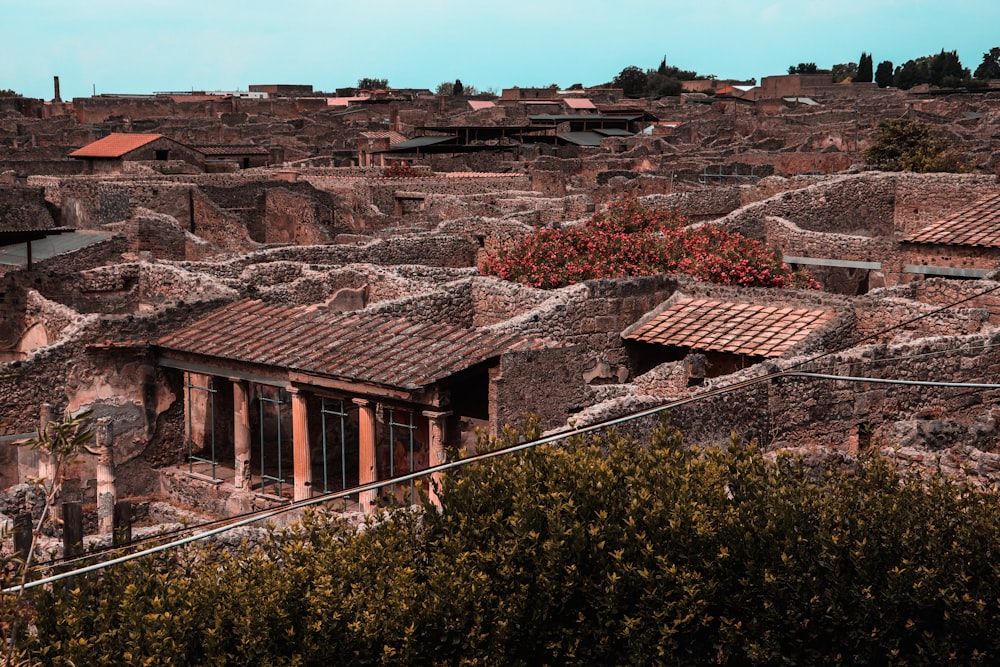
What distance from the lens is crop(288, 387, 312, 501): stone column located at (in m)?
14.5

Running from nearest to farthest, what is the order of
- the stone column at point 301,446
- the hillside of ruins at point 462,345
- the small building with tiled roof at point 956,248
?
the hillside of ruins at point 462,345 → the stone column at point 301,446 → the small building with tiled roof at point 956,248

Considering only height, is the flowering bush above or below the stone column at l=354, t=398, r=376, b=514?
above

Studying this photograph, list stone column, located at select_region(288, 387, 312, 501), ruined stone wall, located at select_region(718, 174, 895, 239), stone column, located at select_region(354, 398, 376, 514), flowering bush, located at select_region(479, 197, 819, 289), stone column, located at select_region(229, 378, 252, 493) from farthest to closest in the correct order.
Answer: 1. ruined stone wall, located at select_region(718, 174, 895, 239)
2. flowering bush, located at select_region(479, 197, 819, 289)
3. stone column, located at select_region(229, 378, 252, 493)
4. stone column, located at select_region(288, 387, 312, 501)
5. stone column, located at select_region(354, 398, 376, 514)

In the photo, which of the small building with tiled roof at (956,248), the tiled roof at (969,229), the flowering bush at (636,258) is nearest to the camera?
the flowering bush at (636,258)

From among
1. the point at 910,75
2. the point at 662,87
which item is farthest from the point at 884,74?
the point at 662,87

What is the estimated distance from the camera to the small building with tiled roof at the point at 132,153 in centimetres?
4853

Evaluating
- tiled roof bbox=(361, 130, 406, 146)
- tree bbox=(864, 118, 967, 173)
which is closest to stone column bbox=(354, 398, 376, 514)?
tree bbox=(864, 118, 967, 173)

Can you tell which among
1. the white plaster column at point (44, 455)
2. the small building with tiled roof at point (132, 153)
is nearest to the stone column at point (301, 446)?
the white plaster column at point (44, 455)

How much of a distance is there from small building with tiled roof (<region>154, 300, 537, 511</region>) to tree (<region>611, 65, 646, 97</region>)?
117 meters

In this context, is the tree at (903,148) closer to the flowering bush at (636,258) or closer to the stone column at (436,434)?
the flowering bush at (636,258)

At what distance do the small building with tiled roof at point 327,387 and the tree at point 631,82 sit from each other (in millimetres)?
116931

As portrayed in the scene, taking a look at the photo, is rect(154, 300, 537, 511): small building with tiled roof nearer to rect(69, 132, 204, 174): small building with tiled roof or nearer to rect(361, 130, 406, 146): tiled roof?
rect(69, 132, 204, 174): small building with tiled roof

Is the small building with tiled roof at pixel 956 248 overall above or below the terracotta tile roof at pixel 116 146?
below

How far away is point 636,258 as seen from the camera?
19469 millimetres
